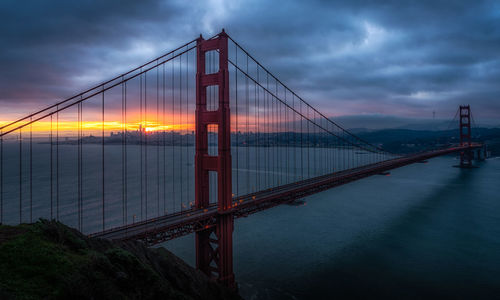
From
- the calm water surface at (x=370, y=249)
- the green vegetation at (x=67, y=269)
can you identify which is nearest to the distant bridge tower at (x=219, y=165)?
the calm water surface at (x=370, y=249)

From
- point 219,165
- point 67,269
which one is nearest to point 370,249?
point 219,165

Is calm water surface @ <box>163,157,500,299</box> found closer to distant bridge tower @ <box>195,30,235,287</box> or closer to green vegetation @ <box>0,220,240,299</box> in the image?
distant bridge tower @ <box>195,30,235,287</box>

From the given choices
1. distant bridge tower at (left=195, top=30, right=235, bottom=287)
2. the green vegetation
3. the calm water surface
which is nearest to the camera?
the green vegetation

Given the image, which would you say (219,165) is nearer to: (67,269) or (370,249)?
(67,269)

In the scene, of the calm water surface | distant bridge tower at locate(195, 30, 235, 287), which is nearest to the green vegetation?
distant bridge tower at locate(195, 30, 235, 287)

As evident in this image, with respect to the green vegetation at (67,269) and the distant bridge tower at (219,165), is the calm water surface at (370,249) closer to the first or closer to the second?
the distant bridge tower at (219,165)

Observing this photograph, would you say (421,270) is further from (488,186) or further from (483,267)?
(488,186)

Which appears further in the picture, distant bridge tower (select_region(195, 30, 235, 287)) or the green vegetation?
distant bridge tower (select_region(195, 30, 235, 287))
